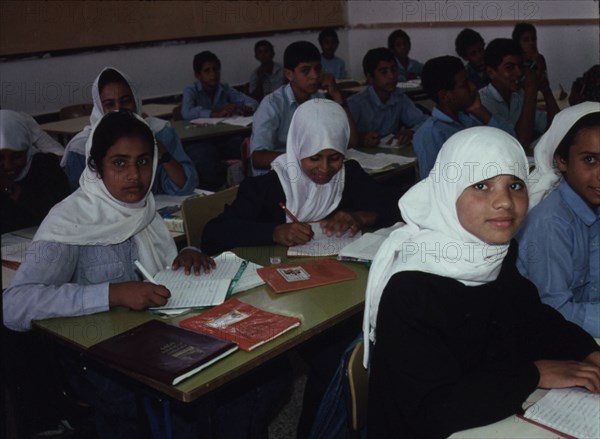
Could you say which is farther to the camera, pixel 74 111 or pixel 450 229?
pixel 74 111

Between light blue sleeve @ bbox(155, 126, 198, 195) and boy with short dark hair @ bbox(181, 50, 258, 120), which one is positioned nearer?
light blue sleeve @ bbox(155, 126, 198, 195)

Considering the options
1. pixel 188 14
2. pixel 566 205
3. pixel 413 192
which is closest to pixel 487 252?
pixel 413 192

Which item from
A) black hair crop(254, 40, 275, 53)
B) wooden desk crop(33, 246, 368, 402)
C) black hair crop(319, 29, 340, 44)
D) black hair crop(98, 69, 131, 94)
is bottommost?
wooden desk crop(33, 246, 368, 402)

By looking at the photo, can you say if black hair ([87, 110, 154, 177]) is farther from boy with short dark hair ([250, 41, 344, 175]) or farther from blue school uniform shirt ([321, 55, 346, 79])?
blue school uniform shirt ([321, 55, 346, 79])

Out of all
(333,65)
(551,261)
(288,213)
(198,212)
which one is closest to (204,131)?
(198,212)

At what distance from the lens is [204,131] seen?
4.55 meters

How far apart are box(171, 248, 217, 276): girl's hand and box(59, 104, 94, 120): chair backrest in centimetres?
392

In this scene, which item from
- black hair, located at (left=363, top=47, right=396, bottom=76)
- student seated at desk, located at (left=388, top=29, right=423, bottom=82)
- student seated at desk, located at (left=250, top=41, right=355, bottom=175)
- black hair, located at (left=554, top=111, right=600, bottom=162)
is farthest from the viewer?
student seated at desk, located at (left=388, top=29, right=423, bottom=82)

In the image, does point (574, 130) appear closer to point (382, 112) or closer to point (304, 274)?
point (304, 274)

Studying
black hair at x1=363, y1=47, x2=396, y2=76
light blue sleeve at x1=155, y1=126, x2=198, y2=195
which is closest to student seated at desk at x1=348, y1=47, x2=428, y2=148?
black hair at x1=363, y1=47, x2=396, y2=76

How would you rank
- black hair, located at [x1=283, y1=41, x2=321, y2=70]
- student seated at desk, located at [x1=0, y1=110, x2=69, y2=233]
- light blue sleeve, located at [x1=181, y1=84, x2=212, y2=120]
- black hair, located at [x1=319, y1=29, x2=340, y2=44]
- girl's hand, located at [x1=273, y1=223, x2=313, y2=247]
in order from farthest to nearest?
black hair, located at [x1=319, y1=29, x2=340, y2=44] → light blue sleeve, located at [x1=181, y1=84, x2=212, y2=120] → black hair, located at [x1=283, y1=41, x2=321, y2=70] → student seated at desk, located at [x1=0, y1=110, x2=69, y2=233] → girl's hand, located at [x1=273, y1=223, x2=313, y2=247]

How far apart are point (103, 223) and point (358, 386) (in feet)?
3.11

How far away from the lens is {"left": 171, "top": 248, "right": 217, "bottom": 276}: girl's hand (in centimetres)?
202

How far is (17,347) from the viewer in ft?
7.01
